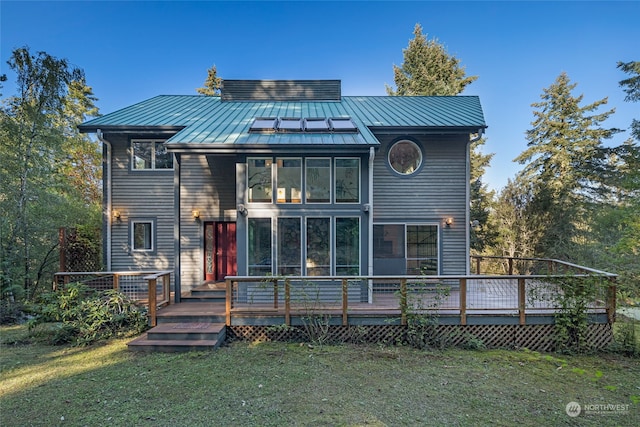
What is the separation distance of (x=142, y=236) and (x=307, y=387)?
285 inches

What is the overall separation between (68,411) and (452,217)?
29.1ft

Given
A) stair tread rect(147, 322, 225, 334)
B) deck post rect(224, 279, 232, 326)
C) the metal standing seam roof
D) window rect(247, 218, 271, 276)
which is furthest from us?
the metal standing seam roof

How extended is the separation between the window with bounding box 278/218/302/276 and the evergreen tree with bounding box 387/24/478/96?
53.0ft

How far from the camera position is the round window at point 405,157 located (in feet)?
28.8

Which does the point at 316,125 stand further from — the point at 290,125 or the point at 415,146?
the point at 415,146

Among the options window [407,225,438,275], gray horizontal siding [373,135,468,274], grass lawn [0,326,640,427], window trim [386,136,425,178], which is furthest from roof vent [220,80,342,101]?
grass lawn [0,326,640,427]

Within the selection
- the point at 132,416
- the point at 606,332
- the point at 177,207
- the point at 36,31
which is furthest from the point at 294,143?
the point at 36,31

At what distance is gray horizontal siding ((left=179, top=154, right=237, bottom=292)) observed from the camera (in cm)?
859

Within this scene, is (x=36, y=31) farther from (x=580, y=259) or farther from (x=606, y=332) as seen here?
(x=580, y=259)

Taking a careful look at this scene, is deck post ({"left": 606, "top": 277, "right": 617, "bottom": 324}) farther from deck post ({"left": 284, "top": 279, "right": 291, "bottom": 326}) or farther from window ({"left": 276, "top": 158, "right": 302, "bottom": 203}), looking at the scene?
window ({"left": 276, "top": 158, "right": 302, "bottom": 203})

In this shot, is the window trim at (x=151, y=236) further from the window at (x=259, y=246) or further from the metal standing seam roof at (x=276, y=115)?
the window at (x=259, y=246)

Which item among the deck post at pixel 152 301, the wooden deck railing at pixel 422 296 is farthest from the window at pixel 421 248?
the deck post at pixel 152 301

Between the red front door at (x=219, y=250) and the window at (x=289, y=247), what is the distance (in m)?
2.61

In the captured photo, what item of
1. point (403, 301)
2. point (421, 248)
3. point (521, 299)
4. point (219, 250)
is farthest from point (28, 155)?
point (521, 299)
